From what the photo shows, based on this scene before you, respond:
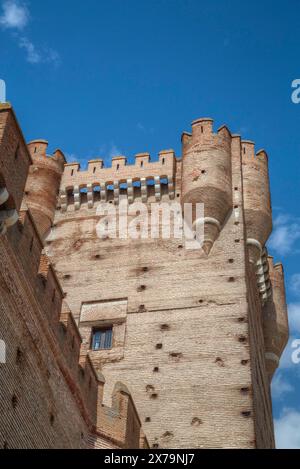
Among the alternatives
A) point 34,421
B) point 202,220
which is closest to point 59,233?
point 202,220

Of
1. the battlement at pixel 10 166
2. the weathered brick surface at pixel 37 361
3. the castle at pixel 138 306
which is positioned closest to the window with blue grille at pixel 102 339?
the castle at pixel 138 306

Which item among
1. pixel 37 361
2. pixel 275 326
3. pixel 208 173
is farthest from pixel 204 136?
pixel 37 361

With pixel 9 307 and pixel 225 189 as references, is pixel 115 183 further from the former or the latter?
pixel 9 307

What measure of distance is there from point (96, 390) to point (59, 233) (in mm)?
7619

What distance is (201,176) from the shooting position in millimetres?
18031

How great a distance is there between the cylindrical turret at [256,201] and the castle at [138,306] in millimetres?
37

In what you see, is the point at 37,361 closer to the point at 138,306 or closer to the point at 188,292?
the point at 138,306

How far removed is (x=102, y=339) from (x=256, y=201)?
16.5 feet

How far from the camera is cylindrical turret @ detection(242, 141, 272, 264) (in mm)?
18047

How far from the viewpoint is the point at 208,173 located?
18031 mm

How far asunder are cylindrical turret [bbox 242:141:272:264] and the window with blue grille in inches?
153

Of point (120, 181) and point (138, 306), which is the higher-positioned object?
point (120, 181)

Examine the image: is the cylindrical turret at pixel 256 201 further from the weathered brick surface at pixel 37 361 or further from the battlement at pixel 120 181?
the weathered brick surface at pixel 37 361

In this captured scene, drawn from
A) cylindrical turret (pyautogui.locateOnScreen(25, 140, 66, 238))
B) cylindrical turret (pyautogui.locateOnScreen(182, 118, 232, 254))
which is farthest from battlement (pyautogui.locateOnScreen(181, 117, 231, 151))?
cylindrical turret (pyautogui.locateOnScreen(25, 140, 66, 238))
